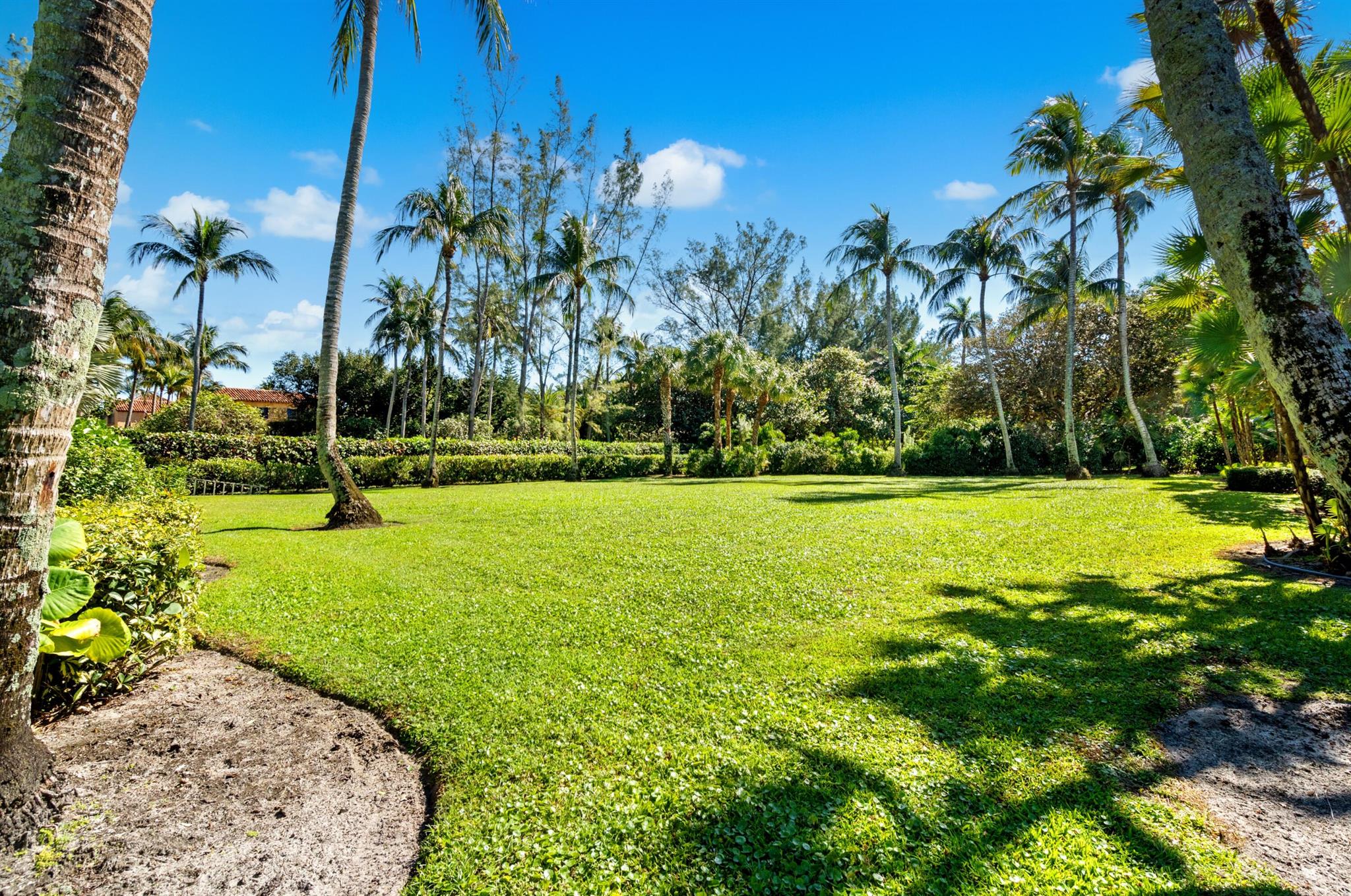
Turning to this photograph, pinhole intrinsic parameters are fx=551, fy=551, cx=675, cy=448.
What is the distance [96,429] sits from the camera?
7500mm

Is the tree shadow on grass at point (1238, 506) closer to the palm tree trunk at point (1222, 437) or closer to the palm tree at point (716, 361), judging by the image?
the palm tree trunk at point (1222, 437)

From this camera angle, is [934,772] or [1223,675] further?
[1223,675]

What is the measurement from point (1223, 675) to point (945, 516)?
22.8 feet

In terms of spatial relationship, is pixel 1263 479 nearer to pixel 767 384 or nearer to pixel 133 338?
pixel 767 384

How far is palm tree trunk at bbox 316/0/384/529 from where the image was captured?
1039 cm

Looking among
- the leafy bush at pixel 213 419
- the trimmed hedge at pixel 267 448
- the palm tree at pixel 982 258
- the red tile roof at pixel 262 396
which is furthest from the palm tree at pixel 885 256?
the red tile roof at pixel 262 396

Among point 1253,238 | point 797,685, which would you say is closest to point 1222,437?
point 1253,238

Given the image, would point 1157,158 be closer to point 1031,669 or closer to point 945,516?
point 945,516

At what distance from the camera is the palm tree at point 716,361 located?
25.5 metres

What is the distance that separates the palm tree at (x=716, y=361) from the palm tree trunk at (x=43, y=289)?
77.1 feet

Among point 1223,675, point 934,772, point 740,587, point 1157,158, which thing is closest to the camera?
point 934,772

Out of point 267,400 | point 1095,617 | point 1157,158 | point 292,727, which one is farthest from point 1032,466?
point 267,400

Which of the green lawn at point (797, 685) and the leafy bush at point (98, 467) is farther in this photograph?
the leafy bush at point (98, 467)

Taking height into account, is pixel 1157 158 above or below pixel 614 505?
above
